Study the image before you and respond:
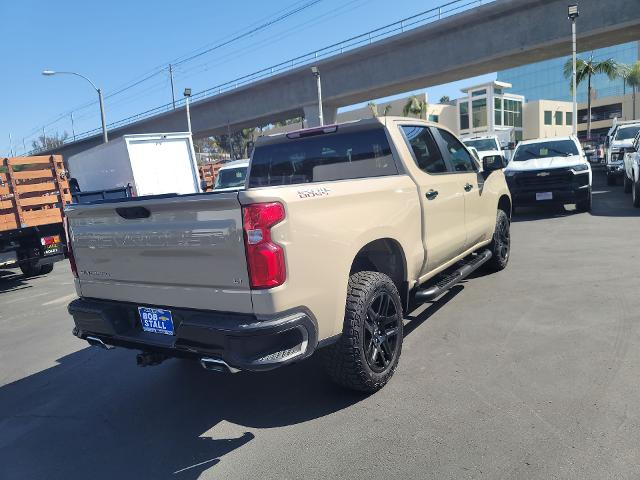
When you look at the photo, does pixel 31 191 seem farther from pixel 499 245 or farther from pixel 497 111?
pixel 497 111

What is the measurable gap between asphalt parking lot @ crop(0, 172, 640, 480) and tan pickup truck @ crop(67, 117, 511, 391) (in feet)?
1.46

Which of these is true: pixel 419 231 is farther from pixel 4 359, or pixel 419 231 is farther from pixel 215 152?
pixel 215 152

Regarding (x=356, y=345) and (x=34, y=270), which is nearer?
(x=356, y=345)

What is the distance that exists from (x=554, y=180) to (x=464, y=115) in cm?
4686

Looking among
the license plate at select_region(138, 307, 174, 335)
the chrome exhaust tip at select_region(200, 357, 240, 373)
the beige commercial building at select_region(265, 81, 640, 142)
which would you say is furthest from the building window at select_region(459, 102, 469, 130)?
the chrome exhaust tip at select_region(200, 357, 240, 373)

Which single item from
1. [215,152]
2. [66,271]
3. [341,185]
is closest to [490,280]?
[341,185]

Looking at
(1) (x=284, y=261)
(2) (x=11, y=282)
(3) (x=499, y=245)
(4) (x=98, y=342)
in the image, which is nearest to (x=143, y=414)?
(4) (x=98, y=342)

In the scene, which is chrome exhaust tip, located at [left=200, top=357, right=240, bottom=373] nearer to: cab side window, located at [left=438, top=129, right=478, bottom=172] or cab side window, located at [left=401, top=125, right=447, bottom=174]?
cab side window, located at [left=401, top=125, right=447, bottom=174]

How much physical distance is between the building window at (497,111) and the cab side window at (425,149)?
5213 cm

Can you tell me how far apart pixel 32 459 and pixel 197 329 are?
4.86 feet

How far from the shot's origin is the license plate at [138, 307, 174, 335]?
318 cm

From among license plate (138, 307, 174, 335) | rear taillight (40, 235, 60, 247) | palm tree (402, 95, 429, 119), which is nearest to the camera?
license plate (138, 307, 174, 335)

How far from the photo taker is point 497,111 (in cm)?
5312

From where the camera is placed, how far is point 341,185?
3.34m
